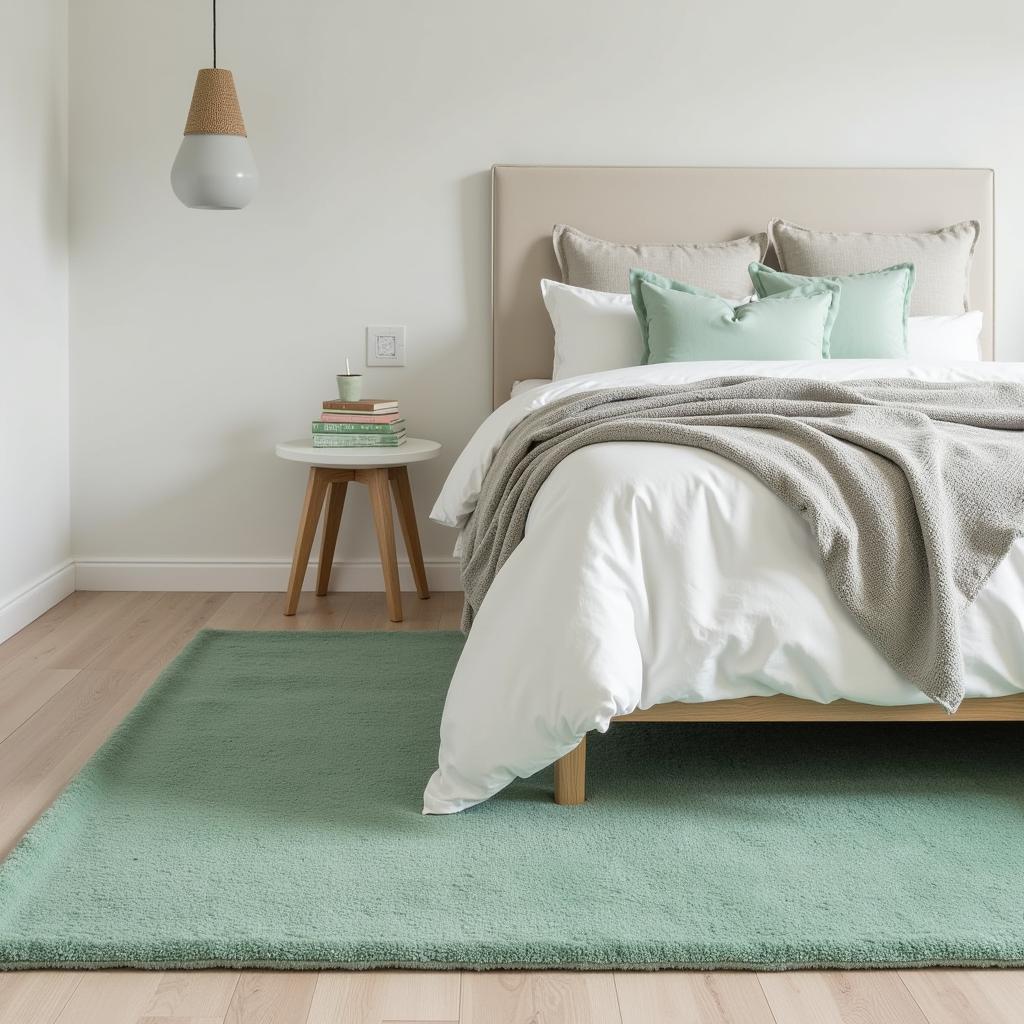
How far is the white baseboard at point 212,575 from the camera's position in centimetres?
382

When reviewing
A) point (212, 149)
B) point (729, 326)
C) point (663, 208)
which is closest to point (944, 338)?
point (729, 326)

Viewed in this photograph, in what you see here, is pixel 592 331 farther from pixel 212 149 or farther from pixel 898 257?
pixel 212 149

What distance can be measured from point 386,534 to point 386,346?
73cm

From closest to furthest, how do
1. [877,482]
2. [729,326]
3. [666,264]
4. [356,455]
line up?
[877,482], [729,326], [356,455], [666,264]

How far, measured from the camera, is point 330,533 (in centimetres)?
369

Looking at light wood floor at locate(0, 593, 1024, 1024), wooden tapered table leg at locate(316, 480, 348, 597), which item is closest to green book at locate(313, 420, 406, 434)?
wooden tapered table leg at locate(316, 480, 348, 597)

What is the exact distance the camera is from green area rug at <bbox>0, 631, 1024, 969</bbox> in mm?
1577

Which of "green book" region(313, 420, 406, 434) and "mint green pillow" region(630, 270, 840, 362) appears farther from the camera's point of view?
"green book" region(313, 420, 406, 434)

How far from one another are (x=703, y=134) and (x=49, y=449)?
232 cm

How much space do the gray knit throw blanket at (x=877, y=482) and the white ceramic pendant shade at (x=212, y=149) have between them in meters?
1.56

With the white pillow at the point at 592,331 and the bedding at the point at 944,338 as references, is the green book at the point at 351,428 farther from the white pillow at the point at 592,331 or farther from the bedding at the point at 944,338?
the bedding at the point at 944,338

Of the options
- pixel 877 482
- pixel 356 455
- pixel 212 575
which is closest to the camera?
pixel 877 482

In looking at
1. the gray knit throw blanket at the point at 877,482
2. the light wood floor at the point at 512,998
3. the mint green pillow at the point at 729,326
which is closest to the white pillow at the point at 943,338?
the mint green pillow at the point at 729,326

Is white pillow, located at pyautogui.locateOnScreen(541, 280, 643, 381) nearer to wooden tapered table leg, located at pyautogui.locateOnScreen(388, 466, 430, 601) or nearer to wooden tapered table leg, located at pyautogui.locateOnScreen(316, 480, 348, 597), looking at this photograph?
wooden tapered table leg, located at pyautogui.locateOnScreen(388, 466, 430, 601)
